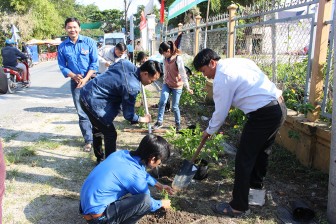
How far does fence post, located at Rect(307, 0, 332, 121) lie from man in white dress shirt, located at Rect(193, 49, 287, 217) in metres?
1.13

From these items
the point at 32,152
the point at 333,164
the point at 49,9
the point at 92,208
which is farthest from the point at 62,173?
the point at 49,9

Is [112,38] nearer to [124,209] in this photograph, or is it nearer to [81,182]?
[81,182]

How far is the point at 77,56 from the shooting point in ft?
14.2

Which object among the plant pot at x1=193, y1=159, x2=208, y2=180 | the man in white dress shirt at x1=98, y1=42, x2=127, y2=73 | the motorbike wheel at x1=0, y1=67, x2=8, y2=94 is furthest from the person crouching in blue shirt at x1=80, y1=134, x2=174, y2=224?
the man in white dress shirt at x1=98, y1=42, x2=127, y2=73

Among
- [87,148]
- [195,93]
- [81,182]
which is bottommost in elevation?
[81,182]

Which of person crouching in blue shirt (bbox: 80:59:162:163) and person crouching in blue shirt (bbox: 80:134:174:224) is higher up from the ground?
person crouching in blue shirt (bbox: 80:59:162:163)

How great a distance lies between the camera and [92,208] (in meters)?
2.22

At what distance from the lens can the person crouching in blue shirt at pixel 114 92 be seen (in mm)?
2986

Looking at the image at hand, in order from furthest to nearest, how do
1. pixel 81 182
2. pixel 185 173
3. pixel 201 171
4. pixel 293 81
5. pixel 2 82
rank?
pixel 293 81, pixel 81 182, pixel 201 171, pixel 185 173, pixel 2 82

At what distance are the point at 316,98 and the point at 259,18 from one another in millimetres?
2232

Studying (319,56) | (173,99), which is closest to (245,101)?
(319,56)

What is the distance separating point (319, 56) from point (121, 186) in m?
2.59

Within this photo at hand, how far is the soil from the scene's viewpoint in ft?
9.16

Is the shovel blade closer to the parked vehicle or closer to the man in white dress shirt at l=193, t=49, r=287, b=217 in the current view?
the man in white dress shirt at l=193, t=49, r=287, b=217
